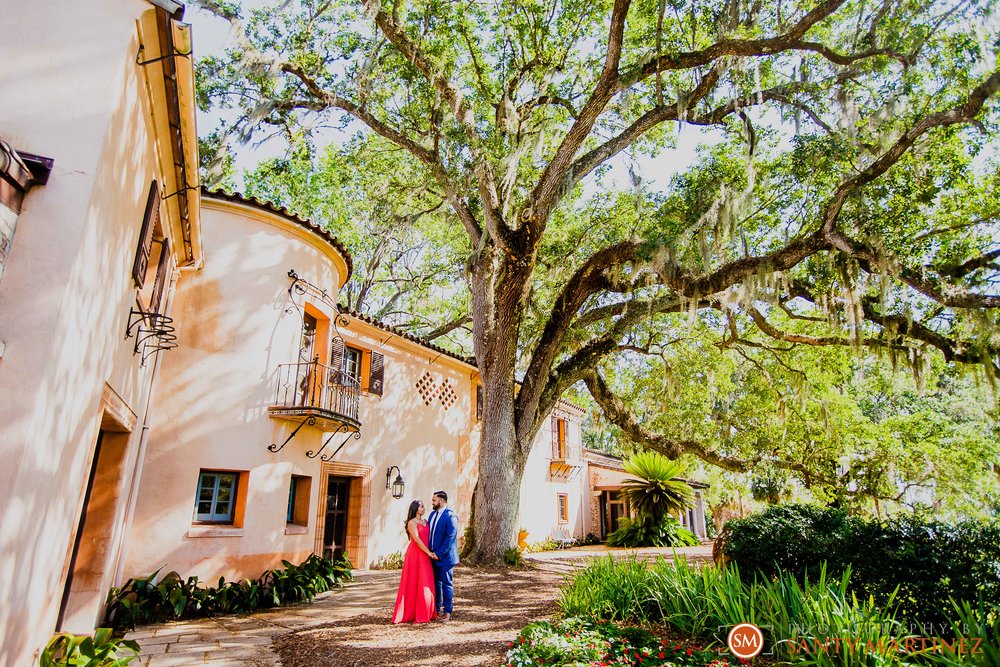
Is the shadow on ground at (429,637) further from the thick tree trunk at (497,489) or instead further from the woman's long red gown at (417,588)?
the thick tree trunk at (497,489)

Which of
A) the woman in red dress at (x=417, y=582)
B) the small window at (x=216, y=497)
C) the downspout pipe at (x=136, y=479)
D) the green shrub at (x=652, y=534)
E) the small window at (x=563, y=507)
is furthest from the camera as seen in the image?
the small window at (x=563, y=507)

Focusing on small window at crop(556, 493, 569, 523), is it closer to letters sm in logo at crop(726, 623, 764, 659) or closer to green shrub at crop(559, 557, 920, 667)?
green shrub at crop(559, 557, 920, 667)

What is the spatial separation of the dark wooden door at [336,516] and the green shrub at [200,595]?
2901 mm

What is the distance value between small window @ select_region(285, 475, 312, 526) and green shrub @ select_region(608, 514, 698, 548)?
1233 cm

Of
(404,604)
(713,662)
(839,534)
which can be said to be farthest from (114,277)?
(839,534)

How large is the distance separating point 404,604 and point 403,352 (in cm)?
841

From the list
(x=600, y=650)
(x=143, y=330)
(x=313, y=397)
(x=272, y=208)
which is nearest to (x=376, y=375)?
(x=313, y=397)

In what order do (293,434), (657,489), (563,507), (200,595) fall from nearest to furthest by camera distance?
(200,595) → (293,434) → (657,489) → (563,507)

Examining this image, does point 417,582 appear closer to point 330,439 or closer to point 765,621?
point 765,621

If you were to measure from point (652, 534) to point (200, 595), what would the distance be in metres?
14.8

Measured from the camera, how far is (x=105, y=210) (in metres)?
4.17

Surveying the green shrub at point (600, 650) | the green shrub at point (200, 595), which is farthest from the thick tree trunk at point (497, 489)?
the green shrub at point (600, 650)

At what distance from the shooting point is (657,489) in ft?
62.9

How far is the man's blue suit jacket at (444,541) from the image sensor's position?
6.59m
